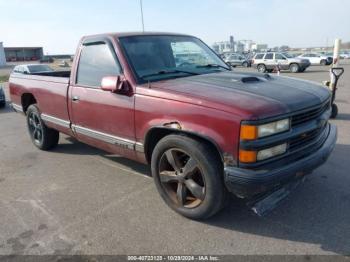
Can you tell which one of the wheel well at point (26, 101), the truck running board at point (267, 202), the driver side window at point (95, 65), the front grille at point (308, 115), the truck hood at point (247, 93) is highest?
the driver side window at point (95, 65)

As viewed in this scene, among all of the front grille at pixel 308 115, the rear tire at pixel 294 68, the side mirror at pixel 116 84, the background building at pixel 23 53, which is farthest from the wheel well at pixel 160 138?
the background building at pixel 23 53

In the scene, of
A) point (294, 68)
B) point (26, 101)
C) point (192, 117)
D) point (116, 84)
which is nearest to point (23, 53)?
point (294, 68)

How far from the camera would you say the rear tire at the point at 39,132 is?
5.80 metres

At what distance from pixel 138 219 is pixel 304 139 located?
6.06 feet

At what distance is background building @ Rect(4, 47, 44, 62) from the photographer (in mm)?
88250

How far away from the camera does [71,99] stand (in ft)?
15.1

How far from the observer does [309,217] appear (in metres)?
3.35

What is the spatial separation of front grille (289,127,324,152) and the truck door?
1687mm

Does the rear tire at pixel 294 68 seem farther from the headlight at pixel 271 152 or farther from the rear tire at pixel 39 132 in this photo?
the headlight at pixel 271 152

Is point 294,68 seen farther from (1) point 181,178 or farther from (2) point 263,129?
(2) point 263,129

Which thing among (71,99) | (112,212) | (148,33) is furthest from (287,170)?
(71,99)

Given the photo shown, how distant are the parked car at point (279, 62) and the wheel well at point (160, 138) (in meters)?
24.0

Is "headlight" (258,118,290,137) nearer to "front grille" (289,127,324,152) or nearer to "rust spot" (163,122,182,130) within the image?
"front grille" (289,127,324,152)

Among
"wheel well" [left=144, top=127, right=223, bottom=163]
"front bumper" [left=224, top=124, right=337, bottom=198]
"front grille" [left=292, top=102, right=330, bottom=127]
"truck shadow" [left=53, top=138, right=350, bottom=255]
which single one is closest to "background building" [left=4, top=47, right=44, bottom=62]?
"wheel well" [left=144, top=127, right=223, bottom=163]
